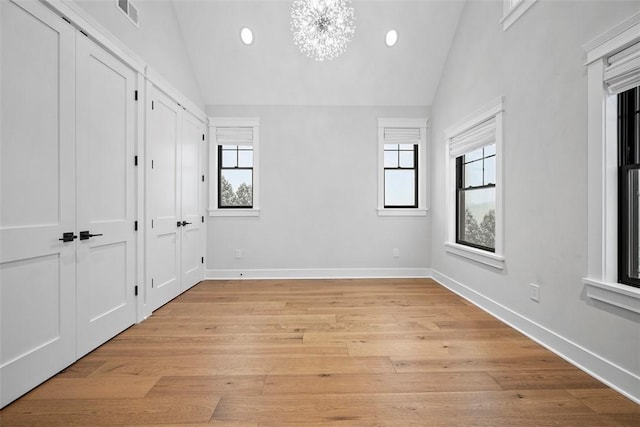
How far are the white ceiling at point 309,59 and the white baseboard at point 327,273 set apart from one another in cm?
264

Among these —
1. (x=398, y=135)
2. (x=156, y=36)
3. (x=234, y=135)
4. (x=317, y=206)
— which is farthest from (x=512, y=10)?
(x=234, y=135)

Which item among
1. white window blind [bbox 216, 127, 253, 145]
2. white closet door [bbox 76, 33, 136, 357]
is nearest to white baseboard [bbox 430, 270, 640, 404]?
white closet door [bbox 76, 33, 136, 357]

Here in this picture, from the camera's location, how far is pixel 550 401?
5.84 ft

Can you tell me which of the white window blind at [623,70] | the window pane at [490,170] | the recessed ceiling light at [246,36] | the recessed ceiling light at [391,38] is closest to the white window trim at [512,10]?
the white window blind at [623,70]

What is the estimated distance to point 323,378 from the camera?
79.4 inches

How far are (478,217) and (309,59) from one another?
316 centimetres

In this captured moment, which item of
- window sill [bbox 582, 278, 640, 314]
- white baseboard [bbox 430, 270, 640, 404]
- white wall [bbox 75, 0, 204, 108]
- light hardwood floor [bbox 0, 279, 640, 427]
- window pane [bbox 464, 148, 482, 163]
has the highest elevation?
white wall [bbox 75, 0, 204, 108]

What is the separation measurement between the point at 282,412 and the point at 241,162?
Answer: 156 inches

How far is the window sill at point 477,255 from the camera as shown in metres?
3.09

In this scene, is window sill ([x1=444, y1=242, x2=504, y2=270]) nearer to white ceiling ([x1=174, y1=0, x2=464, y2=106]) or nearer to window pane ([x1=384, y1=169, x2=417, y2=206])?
window pane ([x1=384, y1=169, x2=417, y2=206])

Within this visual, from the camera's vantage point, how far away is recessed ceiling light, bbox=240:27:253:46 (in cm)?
413

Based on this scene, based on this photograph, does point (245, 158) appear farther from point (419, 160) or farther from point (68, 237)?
point (68, 237)

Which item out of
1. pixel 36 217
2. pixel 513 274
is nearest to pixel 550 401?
pixel 513 274

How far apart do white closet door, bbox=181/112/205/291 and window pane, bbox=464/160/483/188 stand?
3742 mm
